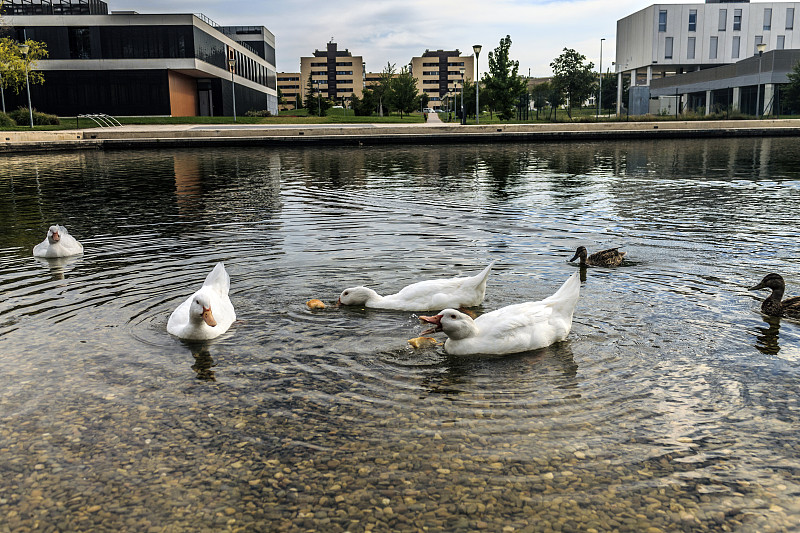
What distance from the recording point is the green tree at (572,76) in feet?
260

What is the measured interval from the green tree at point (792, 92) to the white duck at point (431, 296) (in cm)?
6457

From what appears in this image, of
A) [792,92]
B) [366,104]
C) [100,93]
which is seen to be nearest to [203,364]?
[100,93]

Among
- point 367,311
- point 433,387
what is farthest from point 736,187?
point 433,387

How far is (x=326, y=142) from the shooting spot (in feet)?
141

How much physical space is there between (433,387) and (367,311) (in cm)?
233

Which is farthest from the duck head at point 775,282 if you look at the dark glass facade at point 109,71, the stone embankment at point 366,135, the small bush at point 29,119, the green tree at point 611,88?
the green tree at point 611,88

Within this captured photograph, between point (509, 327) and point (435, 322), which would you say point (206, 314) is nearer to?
point (435, 322)

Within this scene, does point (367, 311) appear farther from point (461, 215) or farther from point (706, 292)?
point (461, 215)

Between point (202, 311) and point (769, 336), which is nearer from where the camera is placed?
point (202, 311)

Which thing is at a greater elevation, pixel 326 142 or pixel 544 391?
pixel 326 142

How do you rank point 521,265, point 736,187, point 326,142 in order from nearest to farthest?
1. point 521,265
2. point 736,187
3. point 326,142

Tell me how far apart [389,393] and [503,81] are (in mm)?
57642

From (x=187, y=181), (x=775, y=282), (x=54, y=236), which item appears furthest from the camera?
(x=187, y=181)

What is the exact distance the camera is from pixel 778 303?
760 cm
